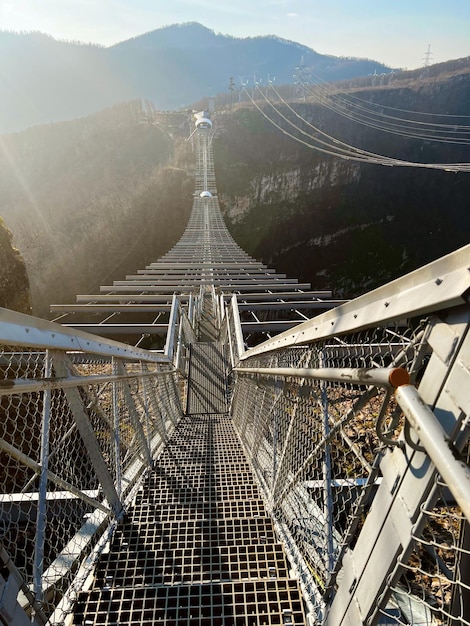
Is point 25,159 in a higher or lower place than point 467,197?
higher

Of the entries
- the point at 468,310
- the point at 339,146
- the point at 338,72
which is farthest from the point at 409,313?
the point at 338,72

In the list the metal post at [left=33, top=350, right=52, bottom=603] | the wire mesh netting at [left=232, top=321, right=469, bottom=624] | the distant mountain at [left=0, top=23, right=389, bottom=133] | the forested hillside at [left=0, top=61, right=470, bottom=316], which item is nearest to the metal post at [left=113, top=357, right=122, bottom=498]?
the metal post at [left=33, top=350, right=52, bottom=603]

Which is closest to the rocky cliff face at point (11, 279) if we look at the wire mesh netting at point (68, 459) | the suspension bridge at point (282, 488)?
the suspension bridge at point (282, 488)

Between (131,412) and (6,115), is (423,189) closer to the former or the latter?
(131,412)

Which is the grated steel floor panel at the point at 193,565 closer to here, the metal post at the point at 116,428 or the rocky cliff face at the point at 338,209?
the metal post at the point at 116,428

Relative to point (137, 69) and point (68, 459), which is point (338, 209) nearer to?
point (68, 459)

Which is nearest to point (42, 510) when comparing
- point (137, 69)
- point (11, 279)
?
point (11, 279)
